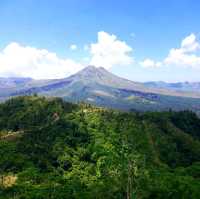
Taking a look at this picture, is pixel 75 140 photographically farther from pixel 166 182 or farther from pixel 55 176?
pixel 166 182

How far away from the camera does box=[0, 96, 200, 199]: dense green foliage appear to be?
10562cm

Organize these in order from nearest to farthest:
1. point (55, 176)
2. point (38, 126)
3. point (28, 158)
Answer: point (55, 176), point (28, 158), point (38, 126)

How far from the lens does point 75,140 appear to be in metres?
168

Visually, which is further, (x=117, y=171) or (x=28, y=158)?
(x=28, y=158)

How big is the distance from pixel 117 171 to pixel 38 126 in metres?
84.4

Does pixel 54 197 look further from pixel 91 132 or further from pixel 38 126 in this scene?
pixel 38 126

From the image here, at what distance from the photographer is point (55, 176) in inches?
5428

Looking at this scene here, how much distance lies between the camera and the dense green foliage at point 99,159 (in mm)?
105625

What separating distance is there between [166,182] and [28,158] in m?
65.2

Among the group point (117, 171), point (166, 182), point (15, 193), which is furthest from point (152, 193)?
point (15, 193)

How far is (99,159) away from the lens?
490ft

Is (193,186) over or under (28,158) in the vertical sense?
over

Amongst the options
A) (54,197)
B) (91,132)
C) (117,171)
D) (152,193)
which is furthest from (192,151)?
(54,197)

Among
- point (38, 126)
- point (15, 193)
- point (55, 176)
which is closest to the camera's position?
point (15, 193)
